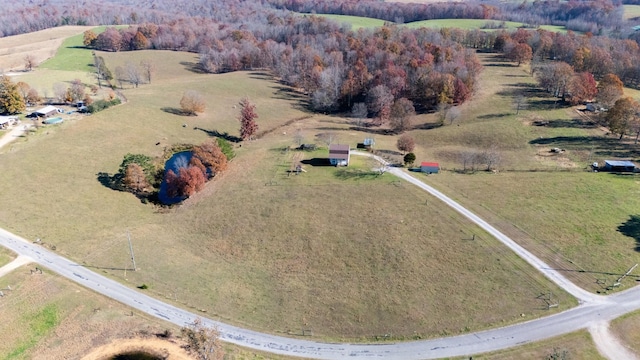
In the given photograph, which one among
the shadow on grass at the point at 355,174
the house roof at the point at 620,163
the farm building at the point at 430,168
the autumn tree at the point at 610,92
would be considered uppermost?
the autumn tree at the point at 610,92

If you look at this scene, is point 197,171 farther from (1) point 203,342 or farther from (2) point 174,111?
(1) point 203,342

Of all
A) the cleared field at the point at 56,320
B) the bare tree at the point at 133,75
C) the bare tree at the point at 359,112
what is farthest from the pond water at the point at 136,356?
the bare tree at the point at 133,75

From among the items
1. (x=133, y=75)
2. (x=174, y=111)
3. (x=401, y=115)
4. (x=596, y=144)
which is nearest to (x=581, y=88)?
(x=596, y=144)

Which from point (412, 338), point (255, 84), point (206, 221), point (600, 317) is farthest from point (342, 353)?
point (255, 84)

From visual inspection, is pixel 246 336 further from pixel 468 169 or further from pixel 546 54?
pixel 546 54

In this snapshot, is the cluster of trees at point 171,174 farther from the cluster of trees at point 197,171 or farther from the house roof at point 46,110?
the house roof at point 46,110

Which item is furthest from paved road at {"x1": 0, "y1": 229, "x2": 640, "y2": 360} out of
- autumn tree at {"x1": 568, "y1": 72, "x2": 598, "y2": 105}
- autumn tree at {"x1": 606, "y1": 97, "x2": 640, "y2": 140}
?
autumn tree at {"x1": 568, "y1": 72, "x2": 598, "y2": 105}

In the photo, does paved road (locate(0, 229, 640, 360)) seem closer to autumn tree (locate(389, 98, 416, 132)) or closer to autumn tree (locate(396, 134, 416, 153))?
autumn tree (locate(396, 134, 416, 153))
